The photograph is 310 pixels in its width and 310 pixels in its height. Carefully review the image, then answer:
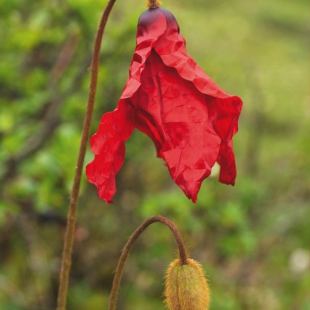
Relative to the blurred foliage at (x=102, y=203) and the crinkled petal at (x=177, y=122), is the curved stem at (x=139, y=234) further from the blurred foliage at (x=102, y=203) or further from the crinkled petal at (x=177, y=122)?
the blurred foliage at (x=102, y=203)

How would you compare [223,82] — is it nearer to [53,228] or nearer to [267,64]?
[267,64]

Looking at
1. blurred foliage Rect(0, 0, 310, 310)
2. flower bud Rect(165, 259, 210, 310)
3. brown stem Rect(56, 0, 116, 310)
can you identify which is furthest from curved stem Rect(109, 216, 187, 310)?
blurred foliage Rect(0, 0, 310, 310)

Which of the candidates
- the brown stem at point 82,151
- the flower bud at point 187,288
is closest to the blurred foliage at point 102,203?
the brown stem at point 82,151

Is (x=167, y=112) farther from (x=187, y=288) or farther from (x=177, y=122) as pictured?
(x=187, y=288)

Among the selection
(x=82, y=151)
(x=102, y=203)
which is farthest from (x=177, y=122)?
(x=102, y=203)

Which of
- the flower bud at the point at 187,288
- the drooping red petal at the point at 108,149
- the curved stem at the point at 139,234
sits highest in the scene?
the drooping red petal at the point at 108,149
